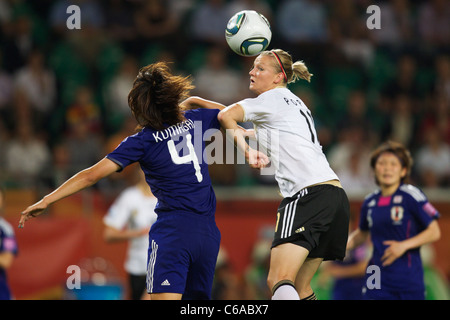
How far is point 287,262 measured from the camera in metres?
4.98

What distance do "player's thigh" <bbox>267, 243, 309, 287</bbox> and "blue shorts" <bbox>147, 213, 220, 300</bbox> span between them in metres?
0.47

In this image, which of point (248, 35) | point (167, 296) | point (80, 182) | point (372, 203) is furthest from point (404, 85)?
point (80, 182)

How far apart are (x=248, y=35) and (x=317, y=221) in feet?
5.71

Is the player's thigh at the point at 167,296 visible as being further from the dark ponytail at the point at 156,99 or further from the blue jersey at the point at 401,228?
the blue jersey at the point at 401,228

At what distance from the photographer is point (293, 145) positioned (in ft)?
17.0

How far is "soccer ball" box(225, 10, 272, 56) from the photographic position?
5754 mm

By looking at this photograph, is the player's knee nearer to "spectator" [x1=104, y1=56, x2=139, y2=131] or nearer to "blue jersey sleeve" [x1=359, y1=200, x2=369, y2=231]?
"blue jersey sleeve" [x1=359, y1=200, x2=369, y2=231]

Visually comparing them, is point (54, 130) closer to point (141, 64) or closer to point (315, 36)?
point (141, 64)

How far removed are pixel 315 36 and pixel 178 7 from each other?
2.75 m

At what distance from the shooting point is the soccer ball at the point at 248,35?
575 centimetres

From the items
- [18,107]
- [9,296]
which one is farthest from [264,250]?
[18,107]

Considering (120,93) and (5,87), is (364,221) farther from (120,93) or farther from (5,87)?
(5,87)

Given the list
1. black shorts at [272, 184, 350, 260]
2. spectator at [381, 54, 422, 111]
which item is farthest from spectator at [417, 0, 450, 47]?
black shorts at [272, 184, 350, 260]

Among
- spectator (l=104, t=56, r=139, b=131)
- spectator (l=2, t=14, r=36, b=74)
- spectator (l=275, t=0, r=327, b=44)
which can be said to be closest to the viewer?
spectator (l=104, t=56, r=139, b=131)
